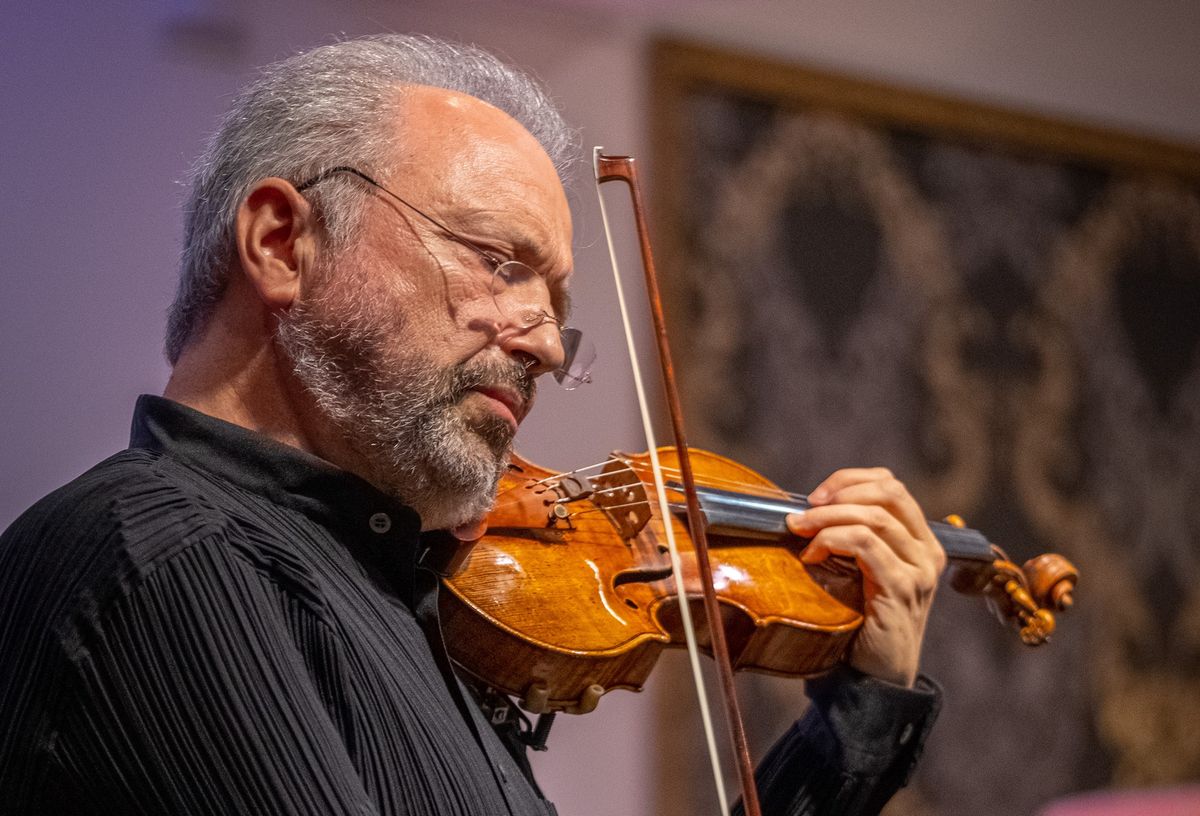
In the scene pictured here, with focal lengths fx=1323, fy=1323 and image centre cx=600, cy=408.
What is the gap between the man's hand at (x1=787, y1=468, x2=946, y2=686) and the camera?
151 cm

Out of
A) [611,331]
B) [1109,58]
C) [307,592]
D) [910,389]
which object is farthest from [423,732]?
[1109,58]

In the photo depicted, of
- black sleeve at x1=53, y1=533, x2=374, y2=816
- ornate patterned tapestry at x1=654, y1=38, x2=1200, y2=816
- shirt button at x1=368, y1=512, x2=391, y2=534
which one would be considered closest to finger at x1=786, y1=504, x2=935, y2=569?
shirt button at x1=368, y1=512, x2=391, y2=534

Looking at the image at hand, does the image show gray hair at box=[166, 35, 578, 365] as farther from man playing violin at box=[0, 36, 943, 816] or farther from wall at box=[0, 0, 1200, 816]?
wall at box=[0, 0, 1200, 816]

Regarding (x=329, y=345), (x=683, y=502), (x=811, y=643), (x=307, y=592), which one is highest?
(x=329, y=345)

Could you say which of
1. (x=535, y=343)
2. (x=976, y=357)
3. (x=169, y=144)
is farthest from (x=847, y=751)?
(x=976, y=357)

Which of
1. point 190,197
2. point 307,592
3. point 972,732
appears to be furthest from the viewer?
point 972,732

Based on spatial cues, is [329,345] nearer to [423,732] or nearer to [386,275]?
[386,275]

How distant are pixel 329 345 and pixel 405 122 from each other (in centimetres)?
23

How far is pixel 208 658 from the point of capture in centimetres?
83

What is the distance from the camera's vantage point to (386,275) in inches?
45.5

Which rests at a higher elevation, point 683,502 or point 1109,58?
point 1109,58

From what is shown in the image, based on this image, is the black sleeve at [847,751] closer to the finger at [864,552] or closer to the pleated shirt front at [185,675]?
the finger at [864,552]

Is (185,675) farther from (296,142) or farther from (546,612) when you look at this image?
(296,142)

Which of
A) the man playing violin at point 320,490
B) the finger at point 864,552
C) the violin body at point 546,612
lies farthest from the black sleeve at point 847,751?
the violin body at point 546,612
